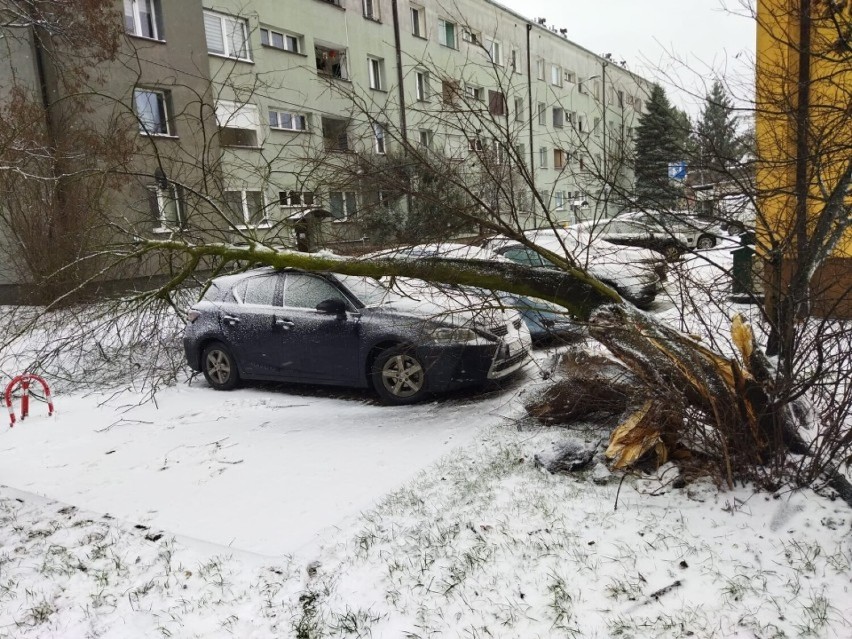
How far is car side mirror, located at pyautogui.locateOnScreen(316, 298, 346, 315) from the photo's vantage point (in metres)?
7.04

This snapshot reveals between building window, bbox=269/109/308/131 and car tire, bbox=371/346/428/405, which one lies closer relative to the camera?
car tire, bbox=371/346/428/405

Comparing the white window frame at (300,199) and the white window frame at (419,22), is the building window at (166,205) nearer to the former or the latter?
the white window frame at (300,199)

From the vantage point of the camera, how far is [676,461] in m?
4.43

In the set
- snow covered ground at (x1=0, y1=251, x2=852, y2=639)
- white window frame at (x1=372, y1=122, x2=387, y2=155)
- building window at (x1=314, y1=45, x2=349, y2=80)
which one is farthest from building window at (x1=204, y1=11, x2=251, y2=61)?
snow covered ground at (x1=0, y1=251, x2=852, y2=639)

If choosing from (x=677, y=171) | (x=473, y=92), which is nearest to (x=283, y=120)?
(x=473, y=92)

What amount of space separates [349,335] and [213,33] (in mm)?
16081

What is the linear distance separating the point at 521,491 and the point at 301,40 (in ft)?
68.3

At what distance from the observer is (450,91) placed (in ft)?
17.6

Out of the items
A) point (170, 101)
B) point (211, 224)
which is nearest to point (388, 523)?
point (211, 224)

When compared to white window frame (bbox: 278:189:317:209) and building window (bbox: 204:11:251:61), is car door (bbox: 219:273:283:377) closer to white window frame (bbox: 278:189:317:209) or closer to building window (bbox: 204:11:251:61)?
white window frame (bbox: 278:189:317:209)

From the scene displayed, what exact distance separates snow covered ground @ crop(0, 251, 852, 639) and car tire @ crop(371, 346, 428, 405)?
80 centimetres

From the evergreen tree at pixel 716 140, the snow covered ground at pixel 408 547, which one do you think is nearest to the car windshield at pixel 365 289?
the snow covered ground at pixel 408 547

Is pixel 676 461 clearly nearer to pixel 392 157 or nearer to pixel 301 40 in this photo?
pixel 392 157

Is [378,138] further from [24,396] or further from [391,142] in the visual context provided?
[24,396]
